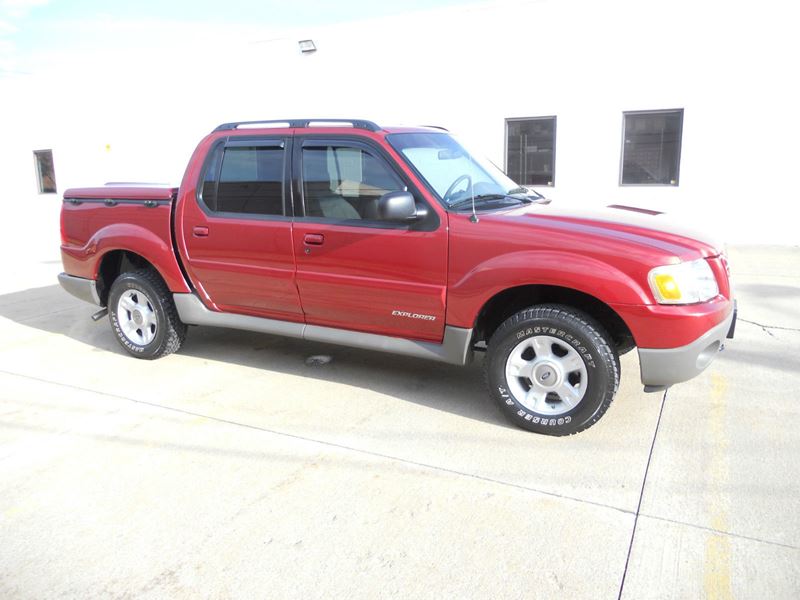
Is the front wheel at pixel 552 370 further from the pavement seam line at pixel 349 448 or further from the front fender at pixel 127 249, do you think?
the front fender at pixel 127 249

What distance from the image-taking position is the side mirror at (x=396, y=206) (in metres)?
3.86

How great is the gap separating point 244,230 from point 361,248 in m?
1.01

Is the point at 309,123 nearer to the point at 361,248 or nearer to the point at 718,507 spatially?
the point at 361,248

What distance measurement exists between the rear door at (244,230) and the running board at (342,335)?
0.08 meters

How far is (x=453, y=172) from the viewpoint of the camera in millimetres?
4516

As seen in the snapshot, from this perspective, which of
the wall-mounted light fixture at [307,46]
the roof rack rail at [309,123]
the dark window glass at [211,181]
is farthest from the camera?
the wall-mounted light fixture at [307,46]

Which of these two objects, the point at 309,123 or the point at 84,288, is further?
the point at 84,288

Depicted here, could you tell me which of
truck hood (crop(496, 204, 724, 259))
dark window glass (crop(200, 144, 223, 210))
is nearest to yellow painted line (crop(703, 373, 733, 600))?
truck hood (crop(496, 204, 724, 259))

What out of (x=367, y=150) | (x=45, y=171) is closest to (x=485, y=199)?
(x=367, y=150)

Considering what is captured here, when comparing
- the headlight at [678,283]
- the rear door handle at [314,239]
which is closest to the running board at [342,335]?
the rear door handle at [314,239]

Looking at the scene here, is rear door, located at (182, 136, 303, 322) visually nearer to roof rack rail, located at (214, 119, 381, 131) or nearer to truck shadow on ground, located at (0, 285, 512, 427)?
roof rack rail, located at (214, 119, 381, 131)

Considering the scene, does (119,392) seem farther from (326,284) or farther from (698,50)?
(698,50)

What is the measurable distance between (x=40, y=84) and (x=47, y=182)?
2.79 m

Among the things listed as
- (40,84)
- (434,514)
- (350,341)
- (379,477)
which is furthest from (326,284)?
(40,84)
